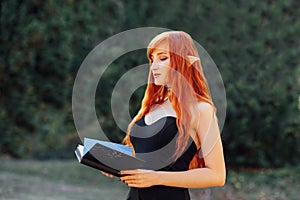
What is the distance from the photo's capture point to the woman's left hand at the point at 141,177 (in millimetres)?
1976

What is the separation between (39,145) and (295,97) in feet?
16.6

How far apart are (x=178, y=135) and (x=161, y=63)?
0.91 feet

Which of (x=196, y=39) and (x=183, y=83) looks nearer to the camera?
(x=183, y=83)

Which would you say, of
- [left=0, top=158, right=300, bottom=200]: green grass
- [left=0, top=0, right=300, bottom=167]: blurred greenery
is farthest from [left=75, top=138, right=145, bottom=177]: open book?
[left=0, top=0, right=300, bottom=167]: blurred greenery

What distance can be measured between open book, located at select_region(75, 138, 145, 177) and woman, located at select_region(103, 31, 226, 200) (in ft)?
0.11

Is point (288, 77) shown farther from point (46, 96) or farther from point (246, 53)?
point (46, 96)

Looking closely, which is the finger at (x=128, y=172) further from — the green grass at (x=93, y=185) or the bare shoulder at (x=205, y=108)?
the green grass at (x=93, y=185)

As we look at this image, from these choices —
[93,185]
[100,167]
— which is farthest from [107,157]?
[93,185]

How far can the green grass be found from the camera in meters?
7.54

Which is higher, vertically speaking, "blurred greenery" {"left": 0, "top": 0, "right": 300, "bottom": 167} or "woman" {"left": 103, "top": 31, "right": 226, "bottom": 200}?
"woman" {"left": 103, "top": 31, "right": 226, "bottom": 200}

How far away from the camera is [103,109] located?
930cm

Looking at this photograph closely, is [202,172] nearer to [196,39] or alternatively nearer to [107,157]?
[107,157]

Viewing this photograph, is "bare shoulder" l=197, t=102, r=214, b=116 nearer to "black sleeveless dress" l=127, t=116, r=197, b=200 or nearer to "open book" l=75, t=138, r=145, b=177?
"black sleeveless dress" l=127, t=116, r=197, b=200

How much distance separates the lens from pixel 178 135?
6.63 feet
